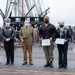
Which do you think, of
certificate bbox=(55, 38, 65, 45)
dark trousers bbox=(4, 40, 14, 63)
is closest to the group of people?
dark trousers bbox=(4, 40, 14, 63)

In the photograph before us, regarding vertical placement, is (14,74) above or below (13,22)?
below

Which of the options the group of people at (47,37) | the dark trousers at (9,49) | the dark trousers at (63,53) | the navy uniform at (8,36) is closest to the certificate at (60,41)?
the group of people at (47,37)

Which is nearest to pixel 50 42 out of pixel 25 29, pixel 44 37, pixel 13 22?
pixel 44 37

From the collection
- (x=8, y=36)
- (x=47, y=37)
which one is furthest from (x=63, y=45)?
(x=8, y=36)

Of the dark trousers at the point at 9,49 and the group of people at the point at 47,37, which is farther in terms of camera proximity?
the dark trousers at the point at 9,49

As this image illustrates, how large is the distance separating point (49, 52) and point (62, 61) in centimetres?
59

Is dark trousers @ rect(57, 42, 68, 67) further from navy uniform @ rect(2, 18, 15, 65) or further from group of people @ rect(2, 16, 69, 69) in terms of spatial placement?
navy uniform @ rect(2, 18, 15, 65)

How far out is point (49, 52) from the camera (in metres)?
11.5

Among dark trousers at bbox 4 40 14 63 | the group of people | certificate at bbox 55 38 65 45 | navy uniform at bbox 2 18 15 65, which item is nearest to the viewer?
certificate at bbox 55 38 65 45

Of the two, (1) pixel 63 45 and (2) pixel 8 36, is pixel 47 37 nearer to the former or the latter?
(1) pixel 63 45

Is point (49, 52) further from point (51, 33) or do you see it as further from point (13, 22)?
point (13, 22)

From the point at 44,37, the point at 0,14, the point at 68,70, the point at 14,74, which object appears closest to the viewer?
the point at 14,74

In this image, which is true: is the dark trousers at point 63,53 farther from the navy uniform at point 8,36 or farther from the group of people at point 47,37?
the navy uniform at point 8,36

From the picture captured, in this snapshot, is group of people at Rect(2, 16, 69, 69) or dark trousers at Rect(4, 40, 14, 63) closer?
group of people at Rect(2, 16, 69, 69)
